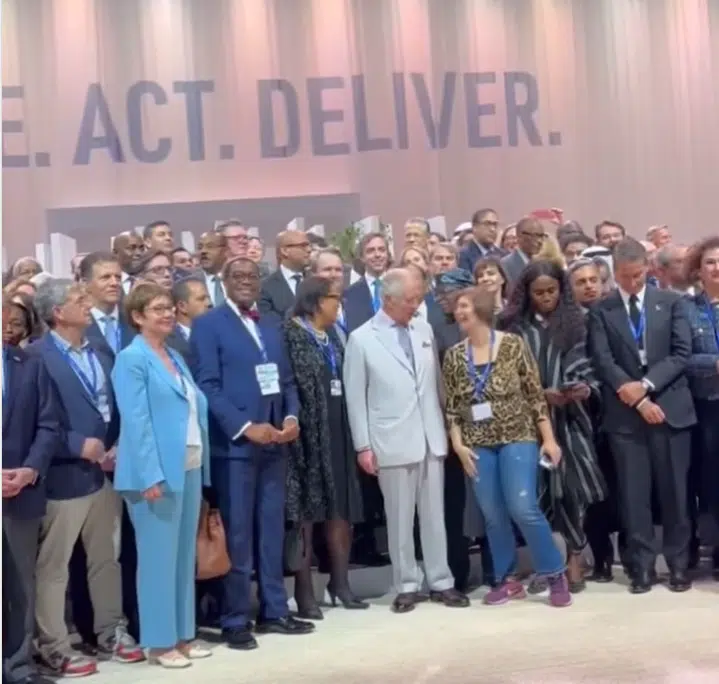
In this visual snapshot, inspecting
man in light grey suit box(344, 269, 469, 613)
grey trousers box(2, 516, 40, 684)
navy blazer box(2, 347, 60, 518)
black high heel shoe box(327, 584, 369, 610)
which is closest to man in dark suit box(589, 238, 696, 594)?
man in light grey suit box(344, 269, 469, 613)

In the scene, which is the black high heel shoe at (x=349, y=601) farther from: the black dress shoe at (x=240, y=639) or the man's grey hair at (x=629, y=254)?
the man's grey hair at (x=629, y=254)

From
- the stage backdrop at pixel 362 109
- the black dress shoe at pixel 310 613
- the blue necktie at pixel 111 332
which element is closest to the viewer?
the blue necktie at pixel 111 332

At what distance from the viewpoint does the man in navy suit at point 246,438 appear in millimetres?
4125

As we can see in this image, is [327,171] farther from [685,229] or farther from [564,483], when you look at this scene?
[564,483]

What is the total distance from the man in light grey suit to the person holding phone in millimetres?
113

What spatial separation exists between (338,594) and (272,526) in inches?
22.8

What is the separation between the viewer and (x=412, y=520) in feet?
15.0

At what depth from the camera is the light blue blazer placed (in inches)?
149

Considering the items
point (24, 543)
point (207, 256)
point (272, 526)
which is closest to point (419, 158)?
point (207, 256)

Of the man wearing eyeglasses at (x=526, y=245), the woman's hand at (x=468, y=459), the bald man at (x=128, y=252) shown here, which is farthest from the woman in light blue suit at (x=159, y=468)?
the man wearing eyeglasses at (x=526, y=245)

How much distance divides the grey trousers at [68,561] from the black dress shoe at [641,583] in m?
2.11

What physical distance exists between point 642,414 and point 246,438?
1.66 m

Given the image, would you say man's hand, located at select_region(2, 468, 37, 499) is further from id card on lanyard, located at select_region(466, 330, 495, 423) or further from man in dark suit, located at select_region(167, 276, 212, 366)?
id card on lanyard, located at select_region(466, 330, 495, 423)

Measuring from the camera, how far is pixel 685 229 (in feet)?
34.1
